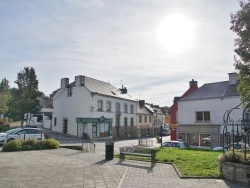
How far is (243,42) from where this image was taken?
39.6ft

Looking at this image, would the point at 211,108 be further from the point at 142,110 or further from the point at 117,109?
the point at 142,110

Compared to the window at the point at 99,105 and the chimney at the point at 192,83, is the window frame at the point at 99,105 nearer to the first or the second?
the window at the point at 99,105

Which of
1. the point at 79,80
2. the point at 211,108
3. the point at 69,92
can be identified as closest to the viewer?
the point at 211,108

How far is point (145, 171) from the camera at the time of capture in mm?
10977

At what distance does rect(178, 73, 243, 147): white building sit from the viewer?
102 feet

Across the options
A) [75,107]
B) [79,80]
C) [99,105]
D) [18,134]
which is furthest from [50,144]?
[99,105]

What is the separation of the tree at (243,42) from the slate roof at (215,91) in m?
19.3

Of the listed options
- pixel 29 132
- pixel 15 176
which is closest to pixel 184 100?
pixel 29 132

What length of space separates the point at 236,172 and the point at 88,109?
3284 cm

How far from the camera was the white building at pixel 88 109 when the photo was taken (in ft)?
134

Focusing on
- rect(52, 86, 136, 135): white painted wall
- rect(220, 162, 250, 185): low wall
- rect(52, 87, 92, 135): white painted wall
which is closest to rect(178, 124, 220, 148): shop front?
rect(52, 86, 136, 135): white painted wall

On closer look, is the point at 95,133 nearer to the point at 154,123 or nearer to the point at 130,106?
the point at 130,106

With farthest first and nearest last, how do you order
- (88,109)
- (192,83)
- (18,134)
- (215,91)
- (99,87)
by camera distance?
(99,87)
(192,83)
(88,109)
(215,91)
(18,134)

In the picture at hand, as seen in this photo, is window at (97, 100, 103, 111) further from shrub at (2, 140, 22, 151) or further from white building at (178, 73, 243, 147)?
shrub at (2, 140, 22, 151)
